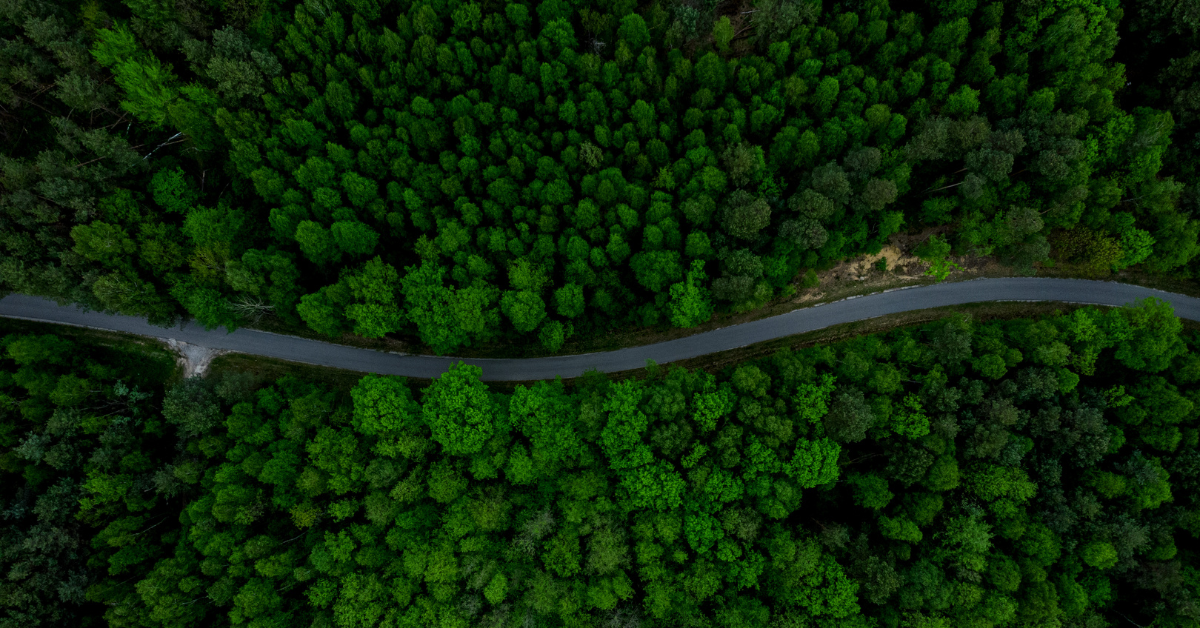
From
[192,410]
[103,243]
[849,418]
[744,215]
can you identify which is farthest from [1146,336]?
[103,243]

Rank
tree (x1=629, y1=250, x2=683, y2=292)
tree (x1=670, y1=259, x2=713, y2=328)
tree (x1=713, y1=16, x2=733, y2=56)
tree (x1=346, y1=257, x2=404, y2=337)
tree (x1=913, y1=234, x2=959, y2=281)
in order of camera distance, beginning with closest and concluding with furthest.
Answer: tree (x1=629, y1=250, x2=683, y2=292), tree (x1=346, y1=257, x2=404, y2=337), tree (x1=670, y1=259, x2=713, y2=328), tree (x1=713, y1=16, x2=733, y2=56), tree (x1=913, y1=234, x2=959, y2=281)

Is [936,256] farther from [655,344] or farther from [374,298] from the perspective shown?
[374,298]

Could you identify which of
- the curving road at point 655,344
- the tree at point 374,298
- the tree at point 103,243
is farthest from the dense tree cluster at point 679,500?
the tree at point 103,243

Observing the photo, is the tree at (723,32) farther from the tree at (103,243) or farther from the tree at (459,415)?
the tree at (103,243)

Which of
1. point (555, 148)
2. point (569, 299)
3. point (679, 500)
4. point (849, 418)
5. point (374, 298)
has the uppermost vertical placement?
point (555, 148)

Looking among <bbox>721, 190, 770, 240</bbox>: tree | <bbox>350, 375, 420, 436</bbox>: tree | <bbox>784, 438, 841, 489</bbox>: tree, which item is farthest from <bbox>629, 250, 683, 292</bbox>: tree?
<bbox>350, 375, 420, 436</bbox>: tree

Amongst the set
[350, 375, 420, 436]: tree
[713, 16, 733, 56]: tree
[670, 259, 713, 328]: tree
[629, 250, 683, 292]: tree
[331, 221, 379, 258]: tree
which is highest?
[713, 16, 733, 56]: tree

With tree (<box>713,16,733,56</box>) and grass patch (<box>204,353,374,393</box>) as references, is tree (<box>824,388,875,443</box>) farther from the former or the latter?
grass patch (<box>204,353,374,393</box>)
